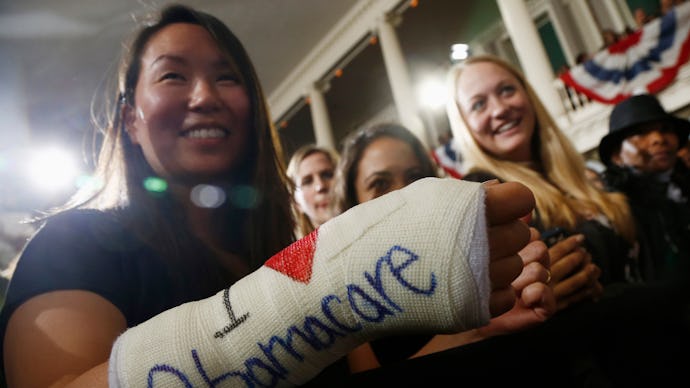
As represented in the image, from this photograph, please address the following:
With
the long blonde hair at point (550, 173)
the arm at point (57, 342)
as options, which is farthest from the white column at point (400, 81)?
the arm at point (57, 342)

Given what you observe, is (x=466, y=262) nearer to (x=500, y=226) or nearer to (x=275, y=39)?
(x=500, y=226)

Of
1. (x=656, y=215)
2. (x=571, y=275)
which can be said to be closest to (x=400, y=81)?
(x=656, y=215)

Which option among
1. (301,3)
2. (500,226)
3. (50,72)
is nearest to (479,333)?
(500,226)

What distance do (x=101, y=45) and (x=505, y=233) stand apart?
803 cm

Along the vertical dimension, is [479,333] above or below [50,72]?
below

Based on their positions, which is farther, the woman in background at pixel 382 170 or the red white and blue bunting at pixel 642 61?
the red white and blue bunting at pixel 642 61

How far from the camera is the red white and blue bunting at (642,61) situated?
464cm

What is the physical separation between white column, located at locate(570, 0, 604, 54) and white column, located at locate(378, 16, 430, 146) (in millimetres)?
3742

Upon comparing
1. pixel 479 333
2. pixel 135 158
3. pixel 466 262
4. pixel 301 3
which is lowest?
pixel 479 333

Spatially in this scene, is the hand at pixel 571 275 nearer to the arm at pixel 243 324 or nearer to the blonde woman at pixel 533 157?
the blonde woman at pixel 533 157

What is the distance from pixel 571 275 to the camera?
83 centimetres

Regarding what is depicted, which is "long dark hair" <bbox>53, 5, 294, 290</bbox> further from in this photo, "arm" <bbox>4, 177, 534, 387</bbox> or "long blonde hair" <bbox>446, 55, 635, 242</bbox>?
→ "long blonde hair" <bbox>446, 55, 635, 242</bbox>

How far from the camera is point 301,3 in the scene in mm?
A: 7273

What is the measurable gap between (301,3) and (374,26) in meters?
1.52
